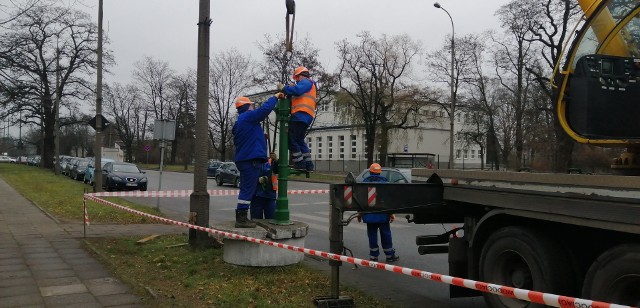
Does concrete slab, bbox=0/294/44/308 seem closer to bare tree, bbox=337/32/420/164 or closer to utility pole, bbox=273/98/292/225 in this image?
utility pole, bbox=273/98/292/225

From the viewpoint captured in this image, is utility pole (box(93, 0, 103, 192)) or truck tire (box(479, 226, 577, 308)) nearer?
truck tire (box(479, 226, 577, 308))

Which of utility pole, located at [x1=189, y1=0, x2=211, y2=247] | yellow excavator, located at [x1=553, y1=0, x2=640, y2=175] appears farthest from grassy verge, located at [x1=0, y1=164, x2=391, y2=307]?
yellow excavator, located at [x1=553, y1=0, x2=640, y2=175]

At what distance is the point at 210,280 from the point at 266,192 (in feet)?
6.14

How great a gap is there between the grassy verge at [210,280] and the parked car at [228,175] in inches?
853

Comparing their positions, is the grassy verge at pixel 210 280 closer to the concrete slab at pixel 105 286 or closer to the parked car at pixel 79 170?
the concrete slab at pixel 105 286

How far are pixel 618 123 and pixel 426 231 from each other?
7.38 m

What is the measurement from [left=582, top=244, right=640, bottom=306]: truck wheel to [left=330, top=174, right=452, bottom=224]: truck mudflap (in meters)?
1.89

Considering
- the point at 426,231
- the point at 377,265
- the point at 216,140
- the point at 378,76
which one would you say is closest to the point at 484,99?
the point at 378,76

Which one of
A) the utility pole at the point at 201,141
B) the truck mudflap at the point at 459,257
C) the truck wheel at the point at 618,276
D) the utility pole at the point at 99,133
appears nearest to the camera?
the truck wheel at the point at 618,276

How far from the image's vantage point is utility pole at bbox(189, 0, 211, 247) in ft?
26.8

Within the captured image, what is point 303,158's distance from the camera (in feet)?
23.2

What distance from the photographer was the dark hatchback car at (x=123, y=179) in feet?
77.9

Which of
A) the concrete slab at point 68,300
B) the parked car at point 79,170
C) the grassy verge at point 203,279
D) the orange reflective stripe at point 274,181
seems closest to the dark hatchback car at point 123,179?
the parked car at point 79,170

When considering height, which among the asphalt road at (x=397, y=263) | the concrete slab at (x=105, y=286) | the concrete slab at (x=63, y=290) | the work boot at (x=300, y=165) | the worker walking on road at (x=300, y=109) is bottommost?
the asphalt road at (x=397, y=263)
